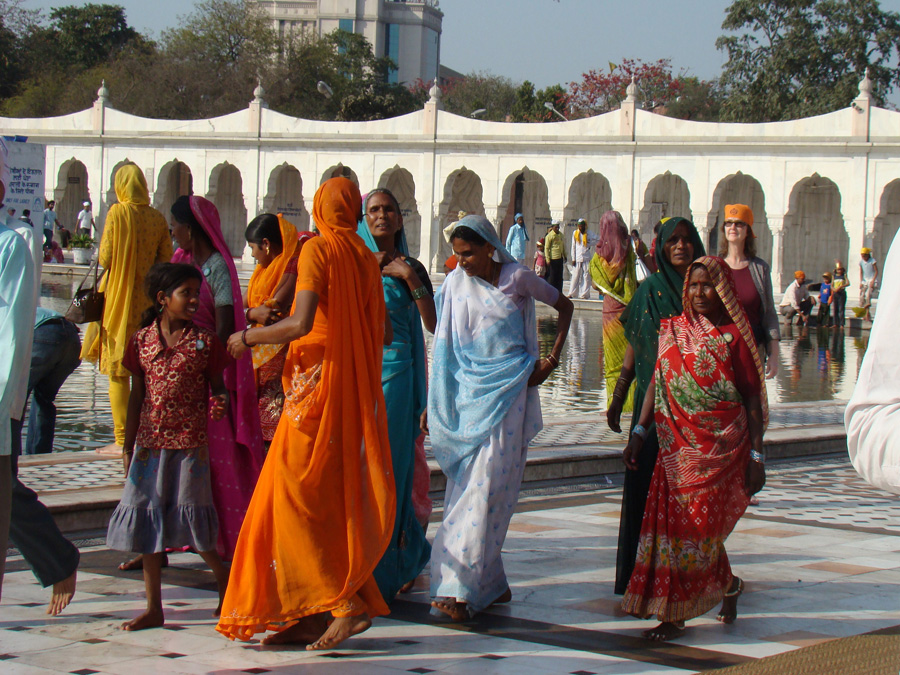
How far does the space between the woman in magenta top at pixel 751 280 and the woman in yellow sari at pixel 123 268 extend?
3222 millimetres

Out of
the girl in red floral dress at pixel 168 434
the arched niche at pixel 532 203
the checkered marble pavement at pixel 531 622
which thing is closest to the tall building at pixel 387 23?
the arched niche at pixel 532 203

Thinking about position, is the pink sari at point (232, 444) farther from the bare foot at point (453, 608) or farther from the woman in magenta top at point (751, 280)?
the woman in magenta top at point (751, 280)

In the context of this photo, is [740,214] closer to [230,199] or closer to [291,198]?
[291,198]

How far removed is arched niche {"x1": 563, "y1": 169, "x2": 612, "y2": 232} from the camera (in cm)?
3228

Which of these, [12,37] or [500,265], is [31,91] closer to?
[12,37]

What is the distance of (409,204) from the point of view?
35781mm

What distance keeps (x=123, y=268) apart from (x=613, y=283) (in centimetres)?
348

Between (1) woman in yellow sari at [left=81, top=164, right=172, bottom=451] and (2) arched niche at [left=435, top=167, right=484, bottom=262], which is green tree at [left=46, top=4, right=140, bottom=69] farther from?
(1) woman in yellow sari at [left=81, top=164, right=172, bottom=451]

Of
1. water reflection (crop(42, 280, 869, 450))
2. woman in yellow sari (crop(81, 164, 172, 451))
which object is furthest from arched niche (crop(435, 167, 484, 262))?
woman in yellow sari (crop(81, 164, 172, 451))

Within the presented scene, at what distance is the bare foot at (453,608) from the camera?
4.16 meters

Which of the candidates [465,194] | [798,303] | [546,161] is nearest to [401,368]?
[798,303]

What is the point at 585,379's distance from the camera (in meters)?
12.2

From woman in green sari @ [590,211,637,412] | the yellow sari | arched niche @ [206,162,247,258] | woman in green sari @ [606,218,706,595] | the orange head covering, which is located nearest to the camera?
woman in green sari @ [606,218,706,595]

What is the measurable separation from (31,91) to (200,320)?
45.3 meters
